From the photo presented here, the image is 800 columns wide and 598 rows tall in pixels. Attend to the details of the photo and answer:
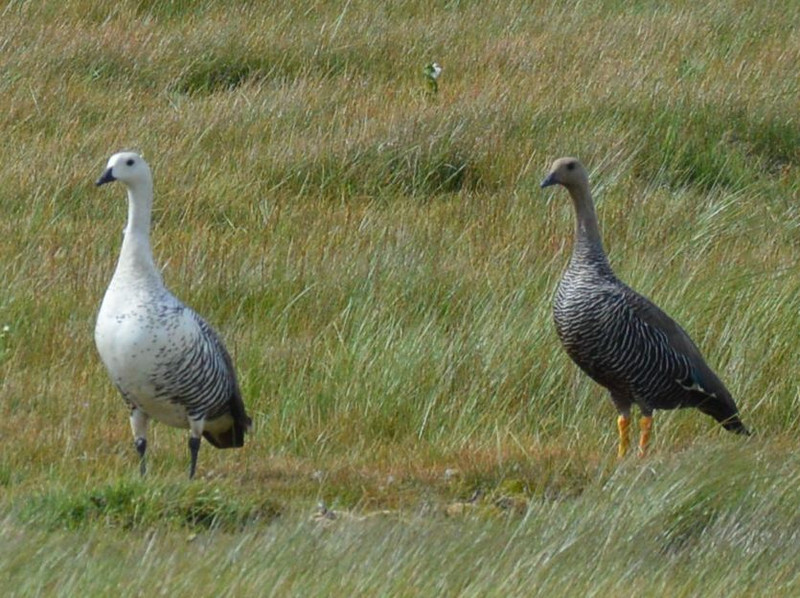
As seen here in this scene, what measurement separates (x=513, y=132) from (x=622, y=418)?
4365 millimetres

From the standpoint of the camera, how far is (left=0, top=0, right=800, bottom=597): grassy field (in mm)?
5836

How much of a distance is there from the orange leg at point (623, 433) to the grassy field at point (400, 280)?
0.22 feet

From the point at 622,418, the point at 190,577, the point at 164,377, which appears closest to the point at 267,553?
the point at 190,577

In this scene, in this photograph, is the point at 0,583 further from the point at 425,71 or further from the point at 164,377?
the point at 425,71

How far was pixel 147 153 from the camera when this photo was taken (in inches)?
437

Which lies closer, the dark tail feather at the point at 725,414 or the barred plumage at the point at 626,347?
the barred plumage at the point at 626,347

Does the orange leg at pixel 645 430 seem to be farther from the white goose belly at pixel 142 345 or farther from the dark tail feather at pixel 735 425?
the white goose belly at pixel 142 345

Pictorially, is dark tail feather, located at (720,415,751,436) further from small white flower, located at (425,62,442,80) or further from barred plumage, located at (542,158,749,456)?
small white flower, located at (425,62,442,80)

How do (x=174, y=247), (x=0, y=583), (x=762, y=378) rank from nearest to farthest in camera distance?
(x=0, y=583)
(x=762, y=378)
(x=174, y=247)

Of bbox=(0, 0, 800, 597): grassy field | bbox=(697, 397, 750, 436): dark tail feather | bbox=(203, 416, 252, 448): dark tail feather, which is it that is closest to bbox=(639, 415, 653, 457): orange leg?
bbox=(0, 0, 800, 597): grassy field

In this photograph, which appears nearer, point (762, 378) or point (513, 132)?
point (762, 378)

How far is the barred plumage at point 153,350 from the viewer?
6.64m

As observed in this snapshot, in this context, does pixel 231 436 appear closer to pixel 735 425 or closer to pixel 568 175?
pixel 568 175

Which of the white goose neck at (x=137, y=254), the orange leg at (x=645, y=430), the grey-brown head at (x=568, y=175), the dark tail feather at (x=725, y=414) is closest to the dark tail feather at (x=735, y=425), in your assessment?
the dark tail feather at (x=725, y=414)
